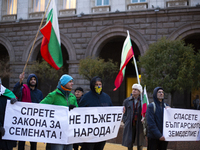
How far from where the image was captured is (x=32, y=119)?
483 centimetres

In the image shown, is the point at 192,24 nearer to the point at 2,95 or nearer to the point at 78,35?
the point at 78,35

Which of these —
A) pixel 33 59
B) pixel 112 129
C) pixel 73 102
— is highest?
pixel 33 59

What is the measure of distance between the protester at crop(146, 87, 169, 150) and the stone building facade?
9697 millimetres

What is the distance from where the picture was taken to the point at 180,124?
18.8ft

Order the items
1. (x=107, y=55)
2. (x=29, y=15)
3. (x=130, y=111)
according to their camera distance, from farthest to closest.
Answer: (x=107, y=55)
(x=29, y=15)
(x=130, y=111)

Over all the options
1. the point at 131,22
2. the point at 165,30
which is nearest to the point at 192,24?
the point at 165,30

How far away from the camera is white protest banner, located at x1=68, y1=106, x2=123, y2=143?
189 inches

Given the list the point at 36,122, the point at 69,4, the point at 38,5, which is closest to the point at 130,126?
the point at 36,122

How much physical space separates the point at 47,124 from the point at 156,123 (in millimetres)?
2300

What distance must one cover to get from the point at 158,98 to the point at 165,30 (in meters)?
11.6

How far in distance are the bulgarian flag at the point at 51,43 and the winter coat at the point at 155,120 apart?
116 inches

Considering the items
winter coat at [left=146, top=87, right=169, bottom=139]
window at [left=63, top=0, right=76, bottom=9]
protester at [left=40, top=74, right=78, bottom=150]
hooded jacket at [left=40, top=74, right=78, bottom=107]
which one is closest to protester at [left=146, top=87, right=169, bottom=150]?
winter coat at [left=146, top=87, right=169, bottom=139]

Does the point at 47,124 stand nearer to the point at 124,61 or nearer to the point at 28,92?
the point at 28,92

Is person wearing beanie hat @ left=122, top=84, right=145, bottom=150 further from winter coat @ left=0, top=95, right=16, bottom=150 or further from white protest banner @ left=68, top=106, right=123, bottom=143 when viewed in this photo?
winter coat @ left=0, top=95, right=16, bottom=150
